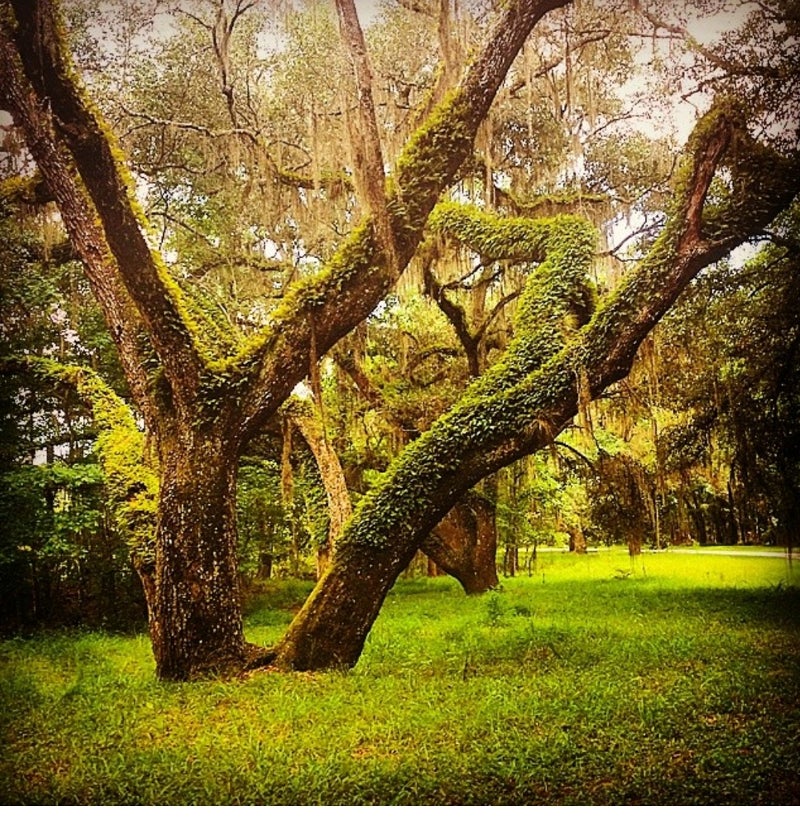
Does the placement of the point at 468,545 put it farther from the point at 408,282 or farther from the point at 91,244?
the point at 91,244

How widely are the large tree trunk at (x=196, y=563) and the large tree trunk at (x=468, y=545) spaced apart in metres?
1.11

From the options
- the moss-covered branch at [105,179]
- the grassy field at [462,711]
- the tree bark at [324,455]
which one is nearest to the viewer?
the grassy field at [462,711]

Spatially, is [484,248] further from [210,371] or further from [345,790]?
[345,790]

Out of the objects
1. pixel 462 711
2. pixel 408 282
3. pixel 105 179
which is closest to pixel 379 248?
pixel 408 282

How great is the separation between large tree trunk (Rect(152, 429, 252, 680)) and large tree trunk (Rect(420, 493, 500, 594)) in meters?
1.11

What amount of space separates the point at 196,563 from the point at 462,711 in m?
1.39

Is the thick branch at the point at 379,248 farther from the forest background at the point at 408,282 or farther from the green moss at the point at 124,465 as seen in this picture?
the green moss at the point at 124,465

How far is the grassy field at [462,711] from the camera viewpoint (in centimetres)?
251

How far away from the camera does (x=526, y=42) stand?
3.67 meters

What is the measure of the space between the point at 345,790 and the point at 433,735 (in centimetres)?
38

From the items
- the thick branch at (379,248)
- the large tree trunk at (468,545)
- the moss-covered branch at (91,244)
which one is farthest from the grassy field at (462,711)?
the moss-covered branch at (91,244)

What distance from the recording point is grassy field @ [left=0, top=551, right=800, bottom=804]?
2510 mm

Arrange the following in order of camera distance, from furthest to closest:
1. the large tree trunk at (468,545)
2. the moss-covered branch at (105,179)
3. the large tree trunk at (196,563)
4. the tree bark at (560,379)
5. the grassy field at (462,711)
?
the large tree trunk at (468,545) < the tree bark at (560,379) < the large tree trunk at (196,563) < the moss-covered branch at (105,179) < the grassy field at (462,711)

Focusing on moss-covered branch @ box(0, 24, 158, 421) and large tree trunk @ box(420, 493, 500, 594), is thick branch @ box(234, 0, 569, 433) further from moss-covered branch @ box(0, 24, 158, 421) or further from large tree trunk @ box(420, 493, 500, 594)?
large tree trunk @ box(420, 493, 500, 594)
